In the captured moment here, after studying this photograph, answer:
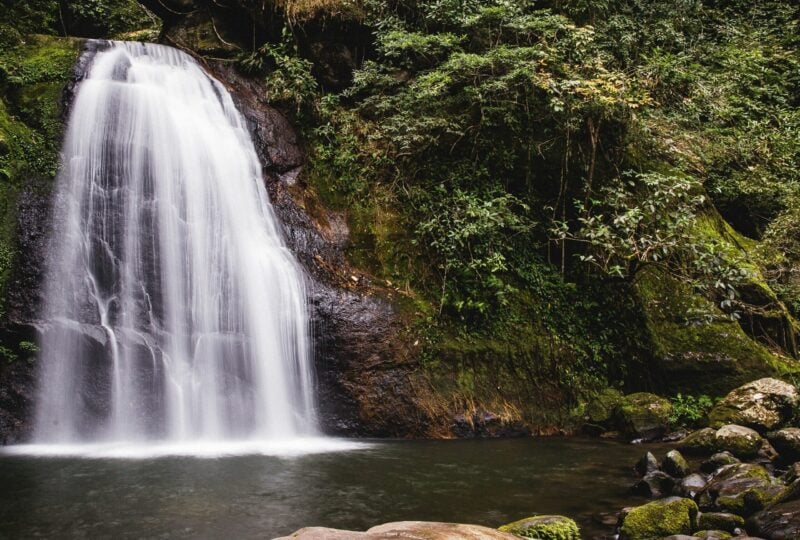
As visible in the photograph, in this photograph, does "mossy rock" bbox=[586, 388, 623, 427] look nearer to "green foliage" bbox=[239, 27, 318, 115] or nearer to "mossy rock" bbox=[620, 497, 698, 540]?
"mossy rock" bbox=[620, 497, 698, 540]

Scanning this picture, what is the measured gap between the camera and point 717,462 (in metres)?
6.38

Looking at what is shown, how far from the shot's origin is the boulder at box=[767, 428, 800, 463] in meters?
6.63

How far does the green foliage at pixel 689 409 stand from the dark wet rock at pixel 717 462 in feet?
8.38

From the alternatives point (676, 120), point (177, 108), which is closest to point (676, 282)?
point (676, 120)

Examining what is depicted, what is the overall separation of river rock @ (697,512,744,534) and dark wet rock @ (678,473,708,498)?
93 cm

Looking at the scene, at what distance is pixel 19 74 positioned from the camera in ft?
30.9

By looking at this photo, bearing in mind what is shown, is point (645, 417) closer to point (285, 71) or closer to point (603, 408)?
point (603, 408)

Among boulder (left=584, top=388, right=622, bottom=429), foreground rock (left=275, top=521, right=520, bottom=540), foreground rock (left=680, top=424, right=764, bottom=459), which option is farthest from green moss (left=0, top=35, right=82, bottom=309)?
foreground rock (left=680, top=424, right=764, bottom=459)

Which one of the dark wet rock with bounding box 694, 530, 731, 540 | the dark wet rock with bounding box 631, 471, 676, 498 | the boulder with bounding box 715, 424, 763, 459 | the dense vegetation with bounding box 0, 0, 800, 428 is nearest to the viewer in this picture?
the dark wet rock with bounding box 694, 530, 731, 540

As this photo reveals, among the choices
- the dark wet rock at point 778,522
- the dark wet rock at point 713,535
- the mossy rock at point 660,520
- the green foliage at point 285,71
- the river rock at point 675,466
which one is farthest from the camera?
the green foliage at point 285,71

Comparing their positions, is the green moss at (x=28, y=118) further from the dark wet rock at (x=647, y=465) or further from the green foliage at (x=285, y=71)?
the dark wet rock at (x=647, y=465)

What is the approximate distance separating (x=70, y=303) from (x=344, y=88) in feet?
23.4

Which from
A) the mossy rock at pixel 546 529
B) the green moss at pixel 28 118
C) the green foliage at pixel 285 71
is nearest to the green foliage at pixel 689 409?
the mossy rock at pixel 546 529

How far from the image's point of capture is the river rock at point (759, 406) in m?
7.73
